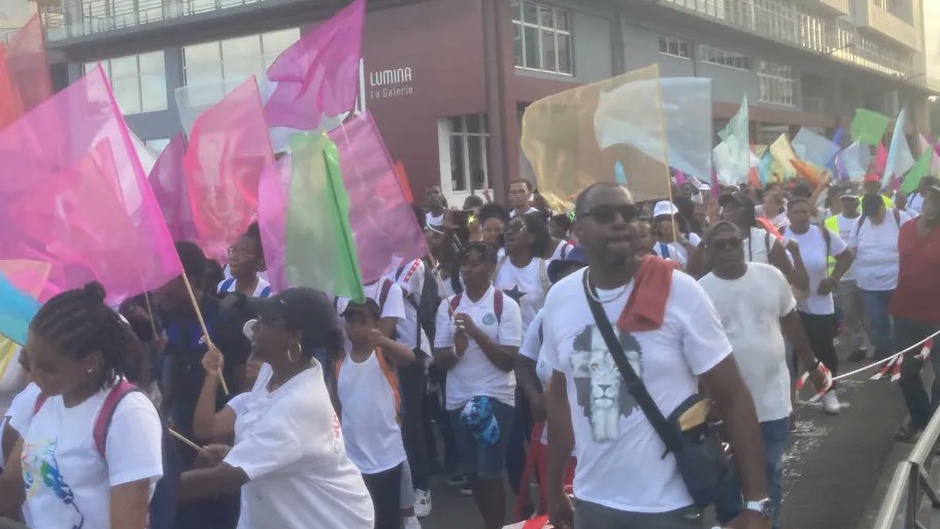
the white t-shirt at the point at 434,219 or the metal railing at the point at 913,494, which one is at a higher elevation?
the white t-shirt at the point at 434,219

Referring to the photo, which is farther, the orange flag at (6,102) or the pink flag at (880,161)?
the pink flag at (880,161)

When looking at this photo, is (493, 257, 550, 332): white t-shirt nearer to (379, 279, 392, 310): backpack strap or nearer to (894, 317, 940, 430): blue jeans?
(379, 279, 392, 310): backpack strap

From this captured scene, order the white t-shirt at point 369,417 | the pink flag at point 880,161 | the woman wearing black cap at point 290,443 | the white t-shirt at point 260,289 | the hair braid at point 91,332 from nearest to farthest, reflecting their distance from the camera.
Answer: the hair braid at point 91,332 → the woman wearing black cap at point 290,443 → the white t-shirt at point 369,417 → the white t-shirt at point 260,289 → the pink flag at point 880,161

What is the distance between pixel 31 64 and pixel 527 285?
3.14 metres

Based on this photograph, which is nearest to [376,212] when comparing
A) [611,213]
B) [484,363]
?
[484,363]

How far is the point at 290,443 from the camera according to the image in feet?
10.6

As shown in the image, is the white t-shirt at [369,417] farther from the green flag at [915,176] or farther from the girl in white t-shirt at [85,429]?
the green flag at [915,176]

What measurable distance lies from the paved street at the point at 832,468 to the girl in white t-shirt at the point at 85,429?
384 cm

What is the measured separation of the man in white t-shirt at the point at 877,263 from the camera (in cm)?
959

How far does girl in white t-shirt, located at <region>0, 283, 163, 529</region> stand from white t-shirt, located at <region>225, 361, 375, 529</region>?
431 mm

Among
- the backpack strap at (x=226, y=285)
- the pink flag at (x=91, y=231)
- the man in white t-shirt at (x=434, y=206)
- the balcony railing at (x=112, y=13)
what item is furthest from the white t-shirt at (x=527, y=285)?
the balcony railing at (x=112, y=13)

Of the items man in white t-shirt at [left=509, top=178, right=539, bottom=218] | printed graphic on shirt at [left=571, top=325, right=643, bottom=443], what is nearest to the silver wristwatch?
printed graphic on shirt at [left=571, top=325, right=643, bottom=443]

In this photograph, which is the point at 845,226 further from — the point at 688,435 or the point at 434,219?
the point at 688,435

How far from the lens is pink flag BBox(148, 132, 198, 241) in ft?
21.9
